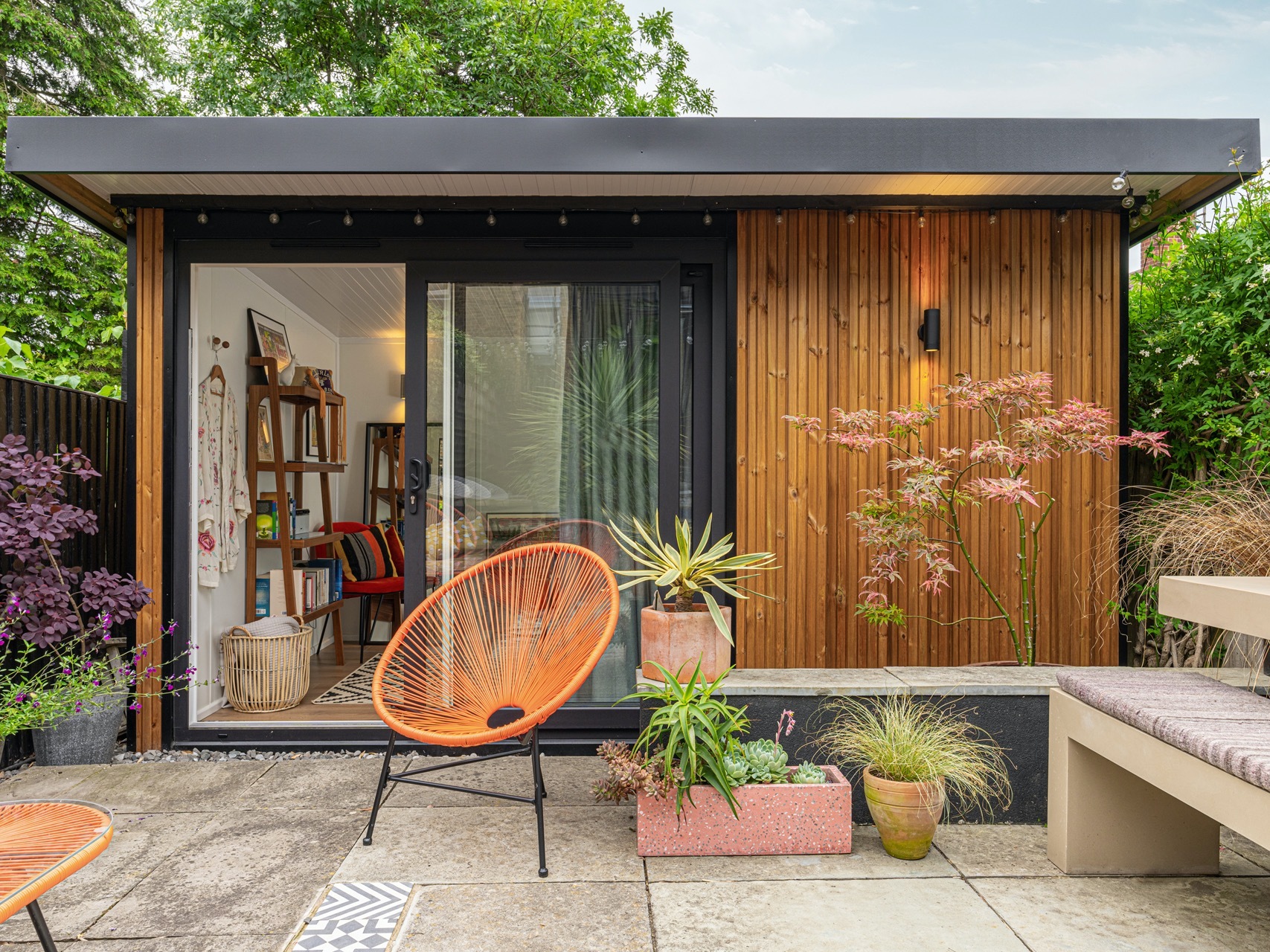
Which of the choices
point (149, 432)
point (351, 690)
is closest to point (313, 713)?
point (351, 690)

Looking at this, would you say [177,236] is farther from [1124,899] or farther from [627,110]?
[627,110]

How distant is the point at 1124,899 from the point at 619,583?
6.51 ft

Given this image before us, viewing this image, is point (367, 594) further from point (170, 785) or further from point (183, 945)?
point (183, 945)

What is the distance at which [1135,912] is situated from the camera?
2.00 metres

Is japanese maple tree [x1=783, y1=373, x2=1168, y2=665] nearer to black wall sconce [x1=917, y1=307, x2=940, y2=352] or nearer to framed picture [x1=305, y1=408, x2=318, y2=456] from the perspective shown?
black wall sconce [x1=917, y1=307, x2=940, y2=352]

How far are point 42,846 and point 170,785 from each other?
5.52ft

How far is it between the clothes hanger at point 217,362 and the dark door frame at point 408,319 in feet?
1.50

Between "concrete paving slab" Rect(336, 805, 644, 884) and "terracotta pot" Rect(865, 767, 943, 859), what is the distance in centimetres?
71

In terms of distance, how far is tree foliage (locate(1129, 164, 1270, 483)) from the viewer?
302 centimetres

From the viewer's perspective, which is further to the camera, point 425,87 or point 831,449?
point 425,87

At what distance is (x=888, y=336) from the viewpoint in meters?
3.44

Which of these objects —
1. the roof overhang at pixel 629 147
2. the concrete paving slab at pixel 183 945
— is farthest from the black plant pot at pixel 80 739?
the roof overhang at pixel 629 147

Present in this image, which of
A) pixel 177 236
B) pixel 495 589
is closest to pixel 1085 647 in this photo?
pixel 495 589

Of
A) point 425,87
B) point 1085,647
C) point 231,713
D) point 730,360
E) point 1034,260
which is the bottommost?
point 231,713
